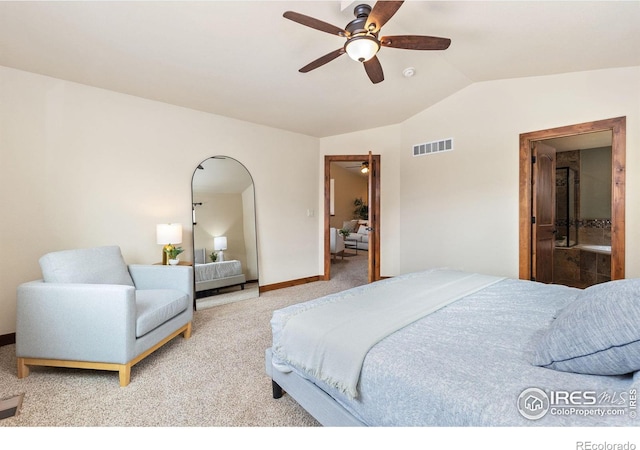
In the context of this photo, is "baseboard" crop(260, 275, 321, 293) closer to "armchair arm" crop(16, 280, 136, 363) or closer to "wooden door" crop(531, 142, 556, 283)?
"armchair arm" crop(16, 280, 136, 363)

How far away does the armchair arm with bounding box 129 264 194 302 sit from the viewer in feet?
8.43

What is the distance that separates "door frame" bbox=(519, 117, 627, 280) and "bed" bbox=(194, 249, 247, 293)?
356cm

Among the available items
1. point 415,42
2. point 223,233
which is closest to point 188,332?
point 223,233

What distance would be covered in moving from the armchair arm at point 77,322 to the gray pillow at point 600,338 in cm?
223

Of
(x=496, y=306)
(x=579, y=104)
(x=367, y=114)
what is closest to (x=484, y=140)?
(x=579, y=104)

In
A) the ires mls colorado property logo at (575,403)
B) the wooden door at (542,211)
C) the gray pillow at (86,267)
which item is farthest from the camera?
the wooden door at (542,211)

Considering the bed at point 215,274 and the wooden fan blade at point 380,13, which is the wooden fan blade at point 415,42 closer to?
the wooden fan blade at point 380,13

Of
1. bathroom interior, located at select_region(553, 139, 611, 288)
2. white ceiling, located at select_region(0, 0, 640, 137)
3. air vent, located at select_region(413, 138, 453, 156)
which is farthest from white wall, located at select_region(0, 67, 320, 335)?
bathroom interior, located at select_region(553, 139, 611, 288)

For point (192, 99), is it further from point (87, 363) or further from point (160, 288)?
point (87, 363)

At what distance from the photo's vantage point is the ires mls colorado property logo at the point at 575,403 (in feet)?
2.52

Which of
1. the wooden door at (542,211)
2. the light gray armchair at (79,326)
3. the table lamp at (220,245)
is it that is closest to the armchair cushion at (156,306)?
the light gray armchair at (79,326)

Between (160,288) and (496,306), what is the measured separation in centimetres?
270

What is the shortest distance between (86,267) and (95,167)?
4.11 feet

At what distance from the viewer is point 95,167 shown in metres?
2.91
